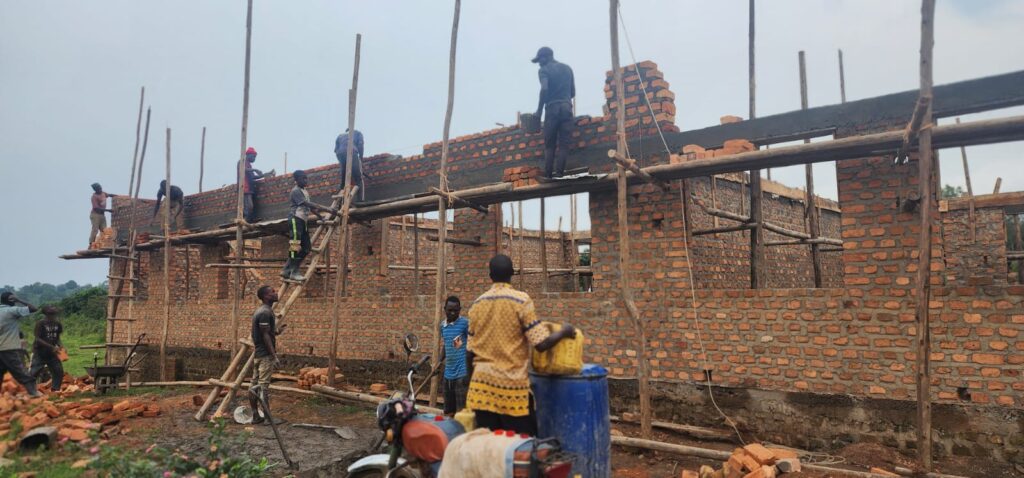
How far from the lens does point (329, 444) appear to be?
6684 millimetres

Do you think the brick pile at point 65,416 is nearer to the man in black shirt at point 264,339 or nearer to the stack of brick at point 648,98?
the man in black shirt at point 264,339

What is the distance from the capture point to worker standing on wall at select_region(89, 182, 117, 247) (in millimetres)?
15328

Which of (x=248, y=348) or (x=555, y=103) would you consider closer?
(x=555, y=103)

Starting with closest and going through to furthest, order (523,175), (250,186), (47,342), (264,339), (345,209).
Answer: (264,339), (523,175), (345,209), (47,342), (250,186)

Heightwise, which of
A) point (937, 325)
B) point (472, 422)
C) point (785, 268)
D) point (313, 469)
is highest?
point (785, 268)

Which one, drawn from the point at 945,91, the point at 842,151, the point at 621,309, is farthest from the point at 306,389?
the point at 945,91

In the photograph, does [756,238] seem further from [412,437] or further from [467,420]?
[412,437]

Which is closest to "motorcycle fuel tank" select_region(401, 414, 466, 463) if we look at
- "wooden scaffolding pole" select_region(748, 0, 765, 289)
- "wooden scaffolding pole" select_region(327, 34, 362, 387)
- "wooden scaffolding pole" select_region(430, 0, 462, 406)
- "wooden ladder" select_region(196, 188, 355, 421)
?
"wooden scaffolding pole" select_region(430, 0, 462, 406)

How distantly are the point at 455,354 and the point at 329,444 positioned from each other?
6.14 ft

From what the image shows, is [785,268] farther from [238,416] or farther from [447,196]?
[238,416]

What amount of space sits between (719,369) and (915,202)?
253 cm

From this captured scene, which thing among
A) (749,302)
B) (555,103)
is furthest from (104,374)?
(749,302)

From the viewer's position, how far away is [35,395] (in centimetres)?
923

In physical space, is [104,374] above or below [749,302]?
below
